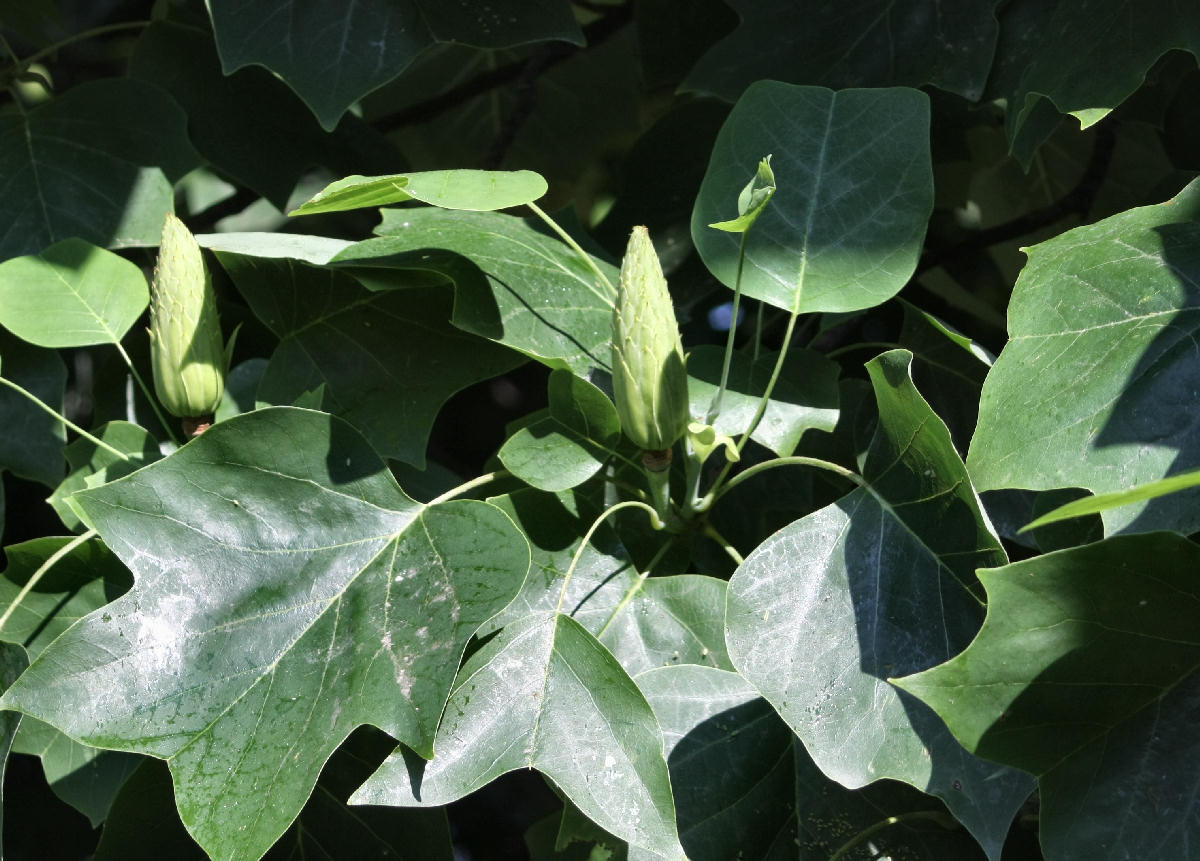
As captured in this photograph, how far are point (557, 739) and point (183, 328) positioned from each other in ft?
1.63

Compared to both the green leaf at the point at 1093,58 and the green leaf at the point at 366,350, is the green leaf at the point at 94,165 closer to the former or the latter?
the green leaf at the point at 366,350

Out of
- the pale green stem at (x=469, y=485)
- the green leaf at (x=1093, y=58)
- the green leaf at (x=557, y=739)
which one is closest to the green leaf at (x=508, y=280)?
the pale green stem at (x=469, y=485)

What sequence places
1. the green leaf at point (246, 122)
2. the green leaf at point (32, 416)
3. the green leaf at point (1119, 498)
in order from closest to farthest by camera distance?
1. the green leaf at point (1119, 498)
2. the green leaf at point (32, 416)
3. the green leaf at point (246, 122)

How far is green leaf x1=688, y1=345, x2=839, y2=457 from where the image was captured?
1028mm

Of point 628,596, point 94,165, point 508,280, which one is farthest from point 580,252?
point 94,165

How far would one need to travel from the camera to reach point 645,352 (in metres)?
0.88

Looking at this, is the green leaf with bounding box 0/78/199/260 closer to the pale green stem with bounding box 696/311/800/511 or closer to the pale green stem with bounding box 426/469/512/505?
the pale green stem with bounding box 426/469/512/505

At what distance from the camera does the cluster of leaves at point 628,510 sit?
2.65 feet

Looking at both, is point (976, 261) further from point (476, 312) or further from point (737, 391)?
point (476, 312)

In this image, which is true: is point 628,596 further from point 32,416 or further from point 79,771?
point 32,416

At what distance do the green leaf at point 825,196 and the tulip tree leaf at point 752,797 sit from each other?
1.17 feet

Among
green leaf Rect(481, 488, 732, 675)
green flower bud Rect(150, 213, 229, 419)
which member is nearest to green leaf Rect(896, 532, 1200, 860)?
green leaf Rect(481, 488, 732, 675)

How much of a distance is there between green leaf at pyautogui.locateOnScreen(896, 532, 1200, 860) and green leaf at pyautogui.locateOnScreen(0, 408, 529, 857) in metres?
0.36

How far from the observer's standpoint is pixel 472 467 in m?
A: 1.88
